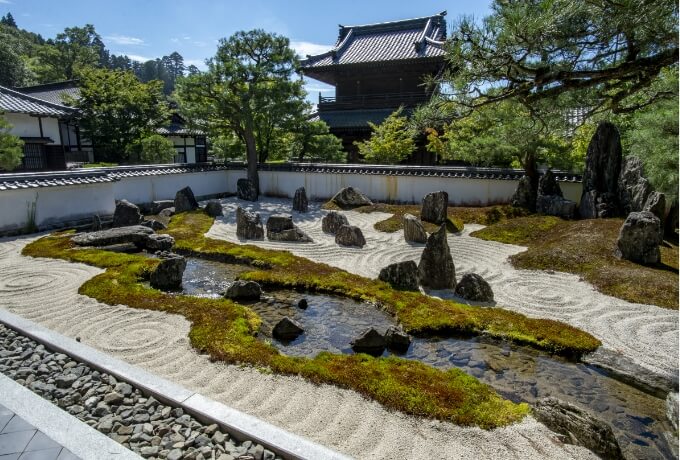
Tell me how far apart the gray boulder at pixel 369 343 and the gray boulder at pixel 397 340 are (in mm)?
111

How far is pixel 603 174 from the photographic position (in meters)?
15.2

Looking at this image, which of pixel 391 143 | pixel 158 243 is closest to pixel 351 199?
pixel 391 143

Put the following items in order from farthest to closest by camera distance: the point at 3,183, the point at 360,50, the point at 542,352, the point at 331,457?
1. the point at 360,50
2. the point at 3,183
3. the point at 542,352
4. the point at 331,457

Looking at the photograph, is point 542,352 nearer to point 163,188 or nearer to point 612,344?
point 612,344

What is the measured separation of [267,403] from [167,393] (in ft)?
4.01

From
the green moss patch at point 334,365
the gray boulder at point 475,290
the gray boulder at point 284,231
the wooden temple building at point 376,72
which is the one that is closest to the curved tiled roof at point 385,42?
the wooden temple building at point 376,72

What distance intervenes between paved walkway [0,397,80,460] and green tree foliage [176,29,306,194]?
→ 60.5 feet

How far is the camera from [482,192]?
1923 cm

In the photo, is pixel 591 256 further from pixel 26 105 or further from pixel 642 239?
pixel 26 105

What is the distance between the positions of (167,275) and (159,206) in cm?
1063

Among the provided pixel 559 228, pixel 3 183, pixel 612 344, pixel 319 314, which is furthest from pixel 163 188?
pixel 612 344

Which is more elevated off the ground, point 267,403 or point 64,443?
point 64,443

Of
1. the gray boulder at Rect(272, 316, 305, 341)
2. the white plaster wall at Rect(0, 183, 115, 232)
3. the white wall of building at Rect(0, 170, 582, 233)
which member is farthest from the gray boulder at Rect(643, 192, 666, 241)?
the white plaster wall at Rect(0, 183, 115, 232)

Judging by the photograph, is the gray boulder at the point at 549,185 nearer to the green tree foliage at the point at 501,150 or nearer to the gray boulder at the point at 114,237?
the green tree foliage at the point at 501,150
